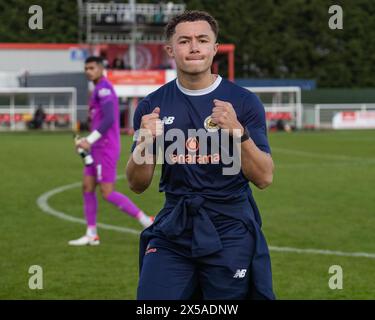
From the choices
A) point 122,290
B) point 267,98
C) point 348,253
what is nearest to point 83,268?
point 122,290

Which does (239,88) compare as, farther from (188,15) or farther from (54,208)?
(54,208)

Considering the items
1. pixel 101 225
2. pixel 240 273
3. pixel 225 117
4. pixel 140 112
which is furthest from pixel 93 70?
pixel 225 117

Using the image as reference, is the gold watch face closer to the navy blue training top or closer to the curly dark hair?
the navy blue training top

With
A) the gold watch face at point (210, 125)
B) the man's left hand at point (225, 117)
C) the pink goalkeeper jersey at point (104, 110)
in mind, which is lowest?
the pink goalkeeper jersey at point (104, 110)

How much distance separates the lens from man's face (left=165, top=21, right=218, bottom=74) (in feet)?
16.2

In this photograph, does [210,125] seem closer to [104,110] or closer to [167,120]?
[167,120]

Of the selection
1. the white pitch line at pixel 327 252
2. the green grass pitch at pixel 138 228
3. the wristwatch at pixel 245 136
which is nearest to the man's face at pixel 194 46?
the wristwatch at pixel 245 136

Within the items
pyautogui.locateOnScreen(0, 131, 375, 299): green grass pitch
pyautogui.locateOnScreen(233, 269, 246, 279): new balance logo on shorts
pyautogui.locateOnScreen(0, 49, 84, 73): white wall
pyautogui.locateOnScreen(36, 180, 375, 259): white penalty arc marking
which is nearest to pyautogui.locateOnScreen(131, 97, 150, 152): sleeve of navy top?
pyautogui.locateOnScreen(233, 269, 246, 279): new balance logo on shorts

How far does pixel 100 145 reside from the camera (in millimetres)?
11109

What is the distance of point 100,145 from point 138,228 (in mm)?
1578

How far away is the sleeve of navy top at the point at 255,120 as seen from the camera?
5.02 metres

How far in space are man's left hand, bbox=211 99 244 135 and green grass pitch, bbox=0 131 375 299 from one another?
3.53 meters

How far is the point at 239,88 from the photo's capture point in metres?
5.14

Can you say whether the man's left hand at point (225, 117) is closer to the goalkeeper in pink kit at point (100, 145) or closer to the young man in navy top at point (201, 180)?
the young man in navy top at point (201, 180)
